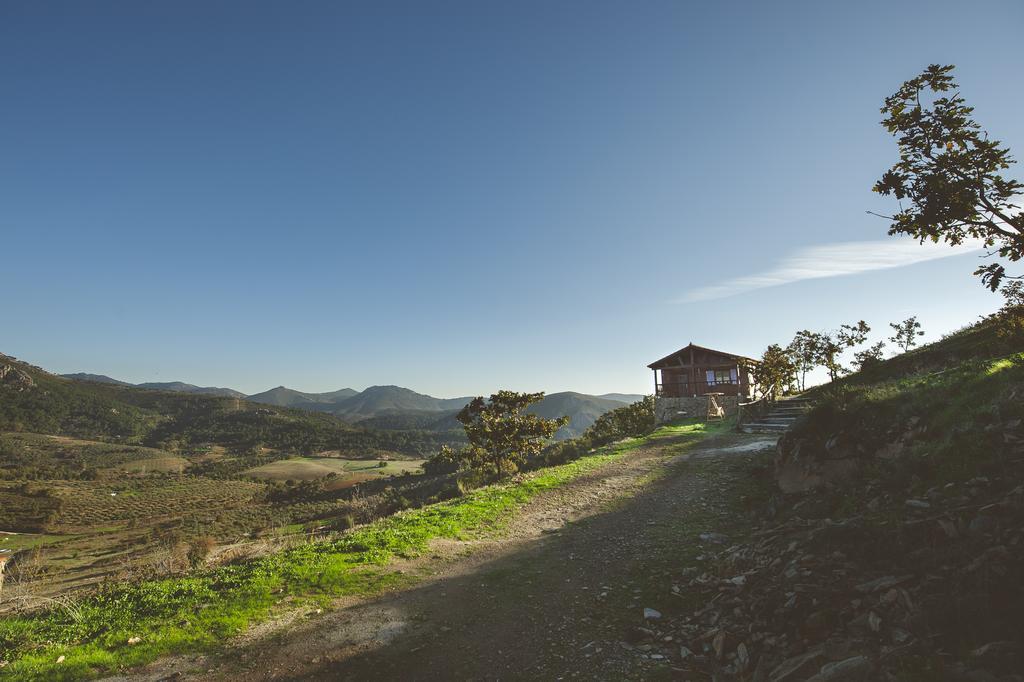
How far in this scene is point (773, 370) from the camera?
113 feet

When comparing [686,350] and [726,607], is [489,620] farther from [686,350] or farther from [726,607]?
[686,350]

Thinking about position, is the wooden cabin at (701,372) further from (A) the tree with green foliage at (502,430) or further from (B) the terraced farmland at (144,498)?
(B) the terraced farmland at (144,498)

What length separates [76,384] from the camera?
179 m

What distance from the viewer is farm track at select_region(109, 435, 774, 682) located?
5520 millimetres

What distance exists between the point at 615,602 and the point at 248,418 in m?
191

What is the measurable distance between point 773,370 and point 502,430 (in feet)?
83.6

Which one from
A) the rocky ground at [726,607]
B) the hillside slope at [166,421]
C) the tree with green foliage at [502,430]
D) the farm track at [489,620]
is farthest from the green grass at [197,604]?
the hillside slope at [166,421]

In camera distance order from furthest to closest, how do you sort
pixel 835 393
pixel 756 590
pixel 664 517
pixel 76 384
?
pixel 76 384
pixel 835 393
pixel 664 517
pixel 756 590

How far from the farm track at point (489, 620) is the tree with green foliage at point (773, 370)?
91.3 ft

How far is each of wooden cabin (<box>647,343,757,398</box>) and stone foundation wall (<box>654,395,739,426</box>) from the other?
2254 millimetres

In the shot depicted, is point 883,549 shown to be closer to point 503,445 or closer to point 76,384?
point 503,445

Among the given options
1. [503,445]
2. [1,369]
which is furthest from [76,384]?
[503,445]

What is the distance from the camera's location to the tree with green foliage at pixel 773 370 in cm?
3450

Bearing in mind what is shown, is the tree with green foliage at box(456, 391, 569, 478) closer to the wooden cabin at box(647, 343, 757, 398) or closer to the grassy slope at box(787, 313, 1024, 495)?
the grassy slope at box(787, 313, 1024, 495)
